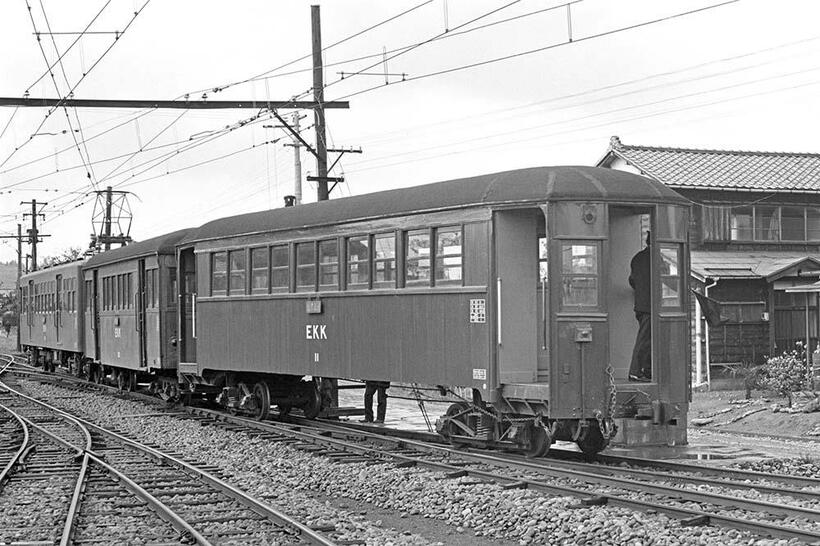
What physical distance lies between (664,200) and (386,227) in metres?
3.32

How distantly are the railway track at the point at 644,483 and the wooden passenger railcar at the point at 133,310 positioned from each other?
7.25m

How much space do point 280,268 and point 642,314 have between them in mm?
5861

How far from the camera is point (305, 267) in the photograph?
49.7 feet

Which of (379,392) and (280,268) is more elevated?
(280,268)

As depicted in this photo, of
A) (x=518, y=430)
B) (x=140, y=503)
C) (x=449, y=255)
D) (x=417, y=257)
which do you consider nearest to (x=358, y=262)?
(x=417, y=257)

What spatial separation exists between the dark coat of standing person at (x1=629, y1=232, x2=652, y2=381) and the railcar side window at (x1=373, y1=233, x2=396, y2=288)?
9.41 ft

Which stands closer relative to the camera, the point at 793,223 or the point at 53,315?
the point at 793,223

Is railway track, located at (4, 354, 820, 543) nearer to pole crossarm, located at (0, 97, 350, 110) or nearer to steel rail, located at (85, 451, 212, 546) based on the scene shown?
steel rail, located at (85, 451, 212, 546)

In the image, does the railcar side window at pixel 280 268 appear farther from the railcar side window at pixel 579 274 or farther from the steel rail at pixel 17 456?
the railcar side window at pixel 579 274

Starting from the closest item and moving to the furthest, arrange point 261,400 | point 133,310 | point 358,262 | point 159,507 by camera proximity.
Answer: point 159,507 → point 358,262 → point 261,400 → point 133,310

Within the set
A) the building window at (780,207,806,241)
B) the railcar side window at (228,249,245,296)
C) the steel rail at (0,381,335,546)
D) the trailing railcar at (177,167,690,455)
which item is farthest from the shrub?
the steel rail at (0,381,335,546)

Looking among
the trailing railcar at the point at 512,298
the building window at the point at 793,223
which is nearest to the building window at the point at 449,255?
the trailing railcar at the point at 512,298

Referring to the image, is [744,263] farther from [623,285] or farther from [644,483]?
[644,483]

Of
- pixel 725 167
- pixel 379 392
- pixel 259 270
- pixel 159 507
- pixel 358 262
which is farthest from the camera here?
pixel 725 167
